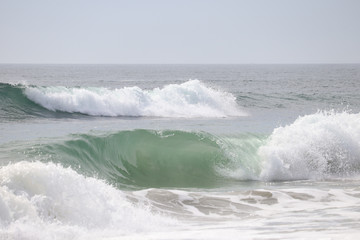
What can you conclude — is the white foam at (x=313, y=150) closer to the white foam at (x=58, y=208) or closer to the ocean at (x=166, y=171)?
the ocean at (x=166, y=171)

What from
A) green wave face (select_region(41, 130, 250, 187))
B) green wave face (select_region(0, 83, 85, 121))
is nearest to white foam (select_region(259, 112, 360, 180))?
green wave face (select_region(41, 130, 250, 187))

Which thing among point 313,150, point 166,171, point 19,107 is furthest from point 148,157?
point 19,107

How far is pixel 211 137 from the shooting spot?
1558 centimetres

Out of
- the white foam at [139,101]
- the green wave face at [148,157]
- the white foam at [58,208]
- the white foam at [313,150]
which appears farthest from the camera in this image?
the white foam at [139,101]

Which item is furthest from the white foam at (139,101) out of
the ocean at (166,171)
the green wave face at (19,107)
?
the green wave face at (19,107)

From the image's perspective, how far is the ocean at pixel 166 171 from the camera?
7.50 metres

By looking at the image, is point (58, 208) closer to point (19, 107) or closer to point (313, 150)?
point (313, 150)

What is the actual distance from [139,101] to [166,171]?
567 inches

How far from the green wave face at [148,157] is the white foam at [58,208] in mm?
3745

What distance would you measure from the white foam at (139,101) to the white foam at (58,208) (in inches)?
705

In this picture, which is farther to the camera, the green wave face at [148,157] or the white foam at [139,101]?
the white foam at [139,101]

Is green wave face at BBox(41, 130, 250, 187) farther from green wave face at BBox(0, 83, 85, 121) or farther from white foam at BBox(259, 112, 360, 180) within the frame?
green wave face at BBox(0, 83, 85, 121)

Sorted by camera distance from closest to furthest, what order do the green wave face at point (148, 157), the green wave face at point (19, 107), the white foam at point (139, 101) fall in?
the green wave face at point (148, 157) → the green wave face at point (19, 107) → the white foam at point (139, 101)

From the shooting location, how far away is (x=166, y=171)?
45.4 ft
